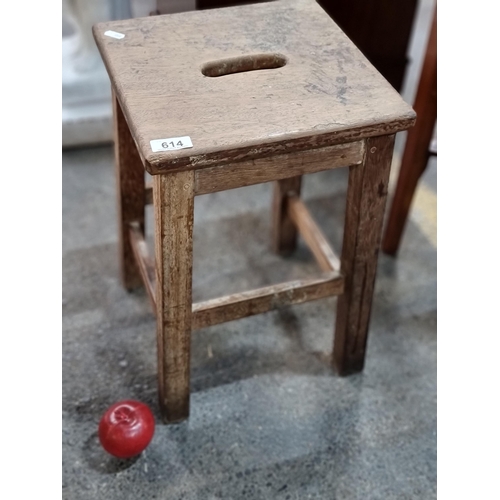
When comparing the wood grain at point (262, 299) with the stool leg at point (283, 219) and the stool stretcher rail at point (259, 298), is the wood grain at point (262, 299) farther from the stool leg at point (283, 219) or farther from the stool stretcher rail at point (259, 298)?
the stool leg at point (283, 219)

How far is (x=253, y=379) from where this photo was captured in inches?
67.2

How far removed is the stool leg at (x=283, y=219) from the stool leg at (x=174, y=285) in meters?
0.56

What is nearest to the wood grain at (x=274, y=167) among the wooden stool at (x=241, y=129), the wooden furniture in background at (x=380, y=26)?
the wooden stool at (x=241, y=129)

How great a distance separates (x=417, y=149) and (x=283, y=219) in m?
0.37

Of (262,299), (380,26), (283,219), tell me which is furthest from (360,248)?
(380,26)

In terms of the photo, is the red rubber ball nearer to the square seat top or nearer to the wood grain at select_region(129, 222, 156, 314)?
the wood grain at select_region(129, 222, 156, 314)

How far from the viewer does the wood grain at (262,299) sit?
4.81 feet

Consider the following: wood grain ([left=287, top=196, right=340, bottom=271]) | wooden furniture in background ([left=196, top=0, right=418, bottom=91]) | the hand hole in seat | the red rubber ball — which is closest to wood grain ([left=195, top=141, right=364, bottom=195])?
the hand hole in seat

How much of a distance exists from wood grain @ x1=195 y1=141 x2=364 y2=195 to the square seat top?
0.12 feet

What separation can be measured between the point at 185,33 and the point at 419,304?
2.91 ft

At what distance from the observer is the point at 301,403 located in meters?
1.66

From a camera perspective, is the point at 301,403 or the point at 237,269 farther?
the point at 237,269

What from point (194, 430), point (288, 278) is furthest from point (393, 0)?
point (194, 430)

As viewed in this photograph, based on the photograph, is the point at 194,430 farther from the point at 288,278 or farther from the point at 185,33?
the point at 185,33
